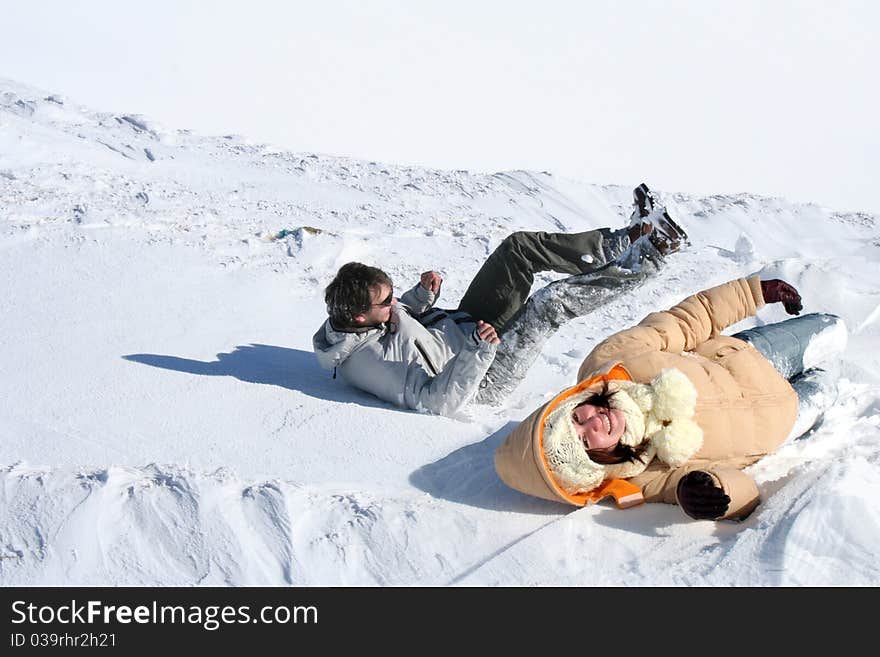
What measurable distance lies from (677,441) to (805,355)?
94cm

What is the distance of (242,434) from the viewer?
2941 millimetres

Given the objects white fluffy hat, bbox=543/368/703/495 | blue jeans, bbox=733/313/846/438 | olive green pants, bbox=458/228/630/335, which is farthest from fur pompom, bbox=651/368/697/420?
olive green pants, bbox=458/228/630/335

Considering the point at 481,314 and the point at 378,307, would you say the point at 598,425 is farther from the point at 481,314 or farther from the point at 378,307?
the point at 481,314

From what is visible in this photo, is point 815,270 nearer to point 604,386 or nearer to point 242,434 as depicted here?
point 604,386

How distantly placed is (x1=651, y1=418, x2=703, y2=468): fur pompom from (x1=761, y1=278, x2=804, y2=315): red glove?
833 mm

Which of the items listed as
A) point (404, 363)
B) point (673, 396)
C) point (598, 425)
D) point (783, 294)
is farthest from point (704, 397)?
point (404, 363)

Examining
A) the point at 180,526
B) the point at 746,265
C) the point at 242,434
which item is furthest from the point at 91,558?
the point at 746,265

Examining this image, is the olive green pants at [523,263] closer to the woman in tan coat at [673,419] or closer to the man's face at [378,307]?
the man's face at [378,307]

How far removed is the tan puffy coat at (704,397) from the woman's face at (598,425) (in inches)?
3.4

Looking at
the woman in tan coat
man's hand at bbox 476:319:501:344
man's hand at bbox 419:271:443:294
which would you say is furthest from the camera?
man's hand at bbox 419:271:443:294

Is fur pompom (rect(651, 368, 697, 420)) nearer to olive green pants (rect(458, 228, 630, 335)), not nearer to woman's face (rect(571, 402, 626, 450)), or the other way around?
woman's face (rect(571, 402, 626, 450))

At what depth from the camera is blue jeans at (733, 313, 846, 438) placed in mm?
2996

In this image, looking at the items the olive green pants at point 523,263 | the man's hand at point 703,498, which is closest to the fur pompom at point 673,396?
the man's hand at point 703,498
